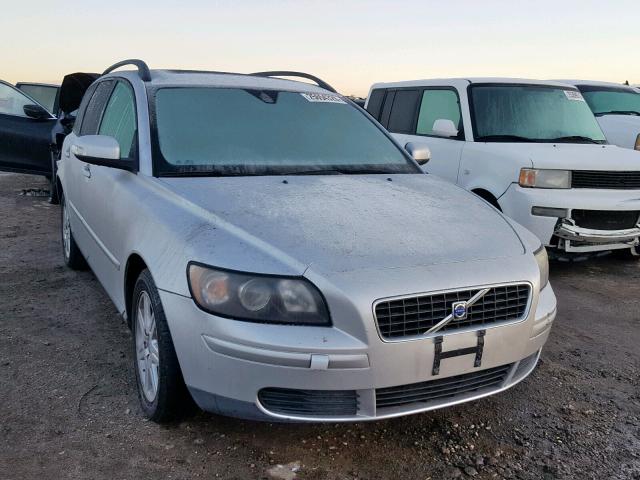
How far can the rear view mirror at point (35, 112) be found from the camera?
8312mm

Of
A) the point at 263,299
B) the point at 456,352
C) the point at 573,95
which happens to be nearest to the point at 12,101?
the point at 573,95

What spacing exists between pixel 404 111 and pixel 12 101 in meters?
5.22

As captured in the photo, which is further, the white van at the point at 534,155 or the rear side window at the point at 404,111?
the rear side window at the point at 404,111

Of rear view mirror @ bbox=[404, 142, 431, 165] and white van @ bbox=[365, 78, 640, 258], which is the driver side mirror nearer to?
rear view mirror @ bbox=[404, 142, 431, 165]

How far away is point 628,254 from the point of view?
20.1 feet

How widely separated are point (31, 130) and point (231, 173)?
6.20 metres

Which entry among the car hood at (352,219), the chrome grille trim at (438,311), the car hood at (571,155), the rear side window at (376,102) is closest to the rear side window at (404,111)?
the rear side window at (376,102)

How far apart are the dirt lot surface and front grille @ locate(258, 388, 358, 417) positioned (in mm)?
286

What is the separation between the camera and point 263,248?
2.44 metres

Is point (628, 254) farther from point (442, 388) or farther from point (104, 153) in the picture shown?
point (104, 153)

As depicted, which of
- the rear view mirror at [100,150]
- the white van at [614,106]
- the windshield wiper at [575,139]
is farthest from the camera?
the white van at [614,106]

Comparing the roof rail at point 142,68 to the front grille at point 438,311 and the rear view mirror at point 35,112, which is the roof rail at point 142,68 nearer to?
the front grille at point 438,311

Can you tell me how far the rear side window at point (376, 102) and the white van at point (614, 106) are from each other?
9.82ft

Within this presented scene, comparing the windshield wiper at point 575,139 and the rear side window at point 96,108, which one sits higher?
the rear side window at point 96,108
